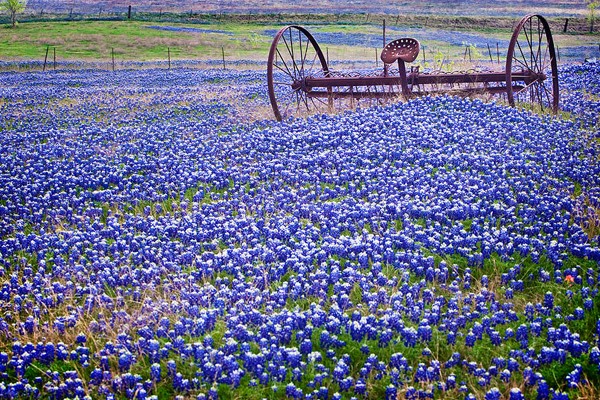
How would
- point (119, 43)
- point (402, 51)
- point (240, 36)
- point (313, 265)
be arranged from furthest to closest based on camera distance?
point (240, 36) < point (119, 43) < point (402, 51) < point (313, 265)

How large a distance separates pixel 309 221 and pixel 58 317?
3.13 metres

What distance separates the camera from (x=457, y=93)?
14.7 meters

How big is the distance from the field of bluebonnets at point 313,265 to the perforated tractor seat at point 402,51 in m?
1.94

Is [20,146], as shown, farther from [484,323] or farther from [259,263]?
[484,323]

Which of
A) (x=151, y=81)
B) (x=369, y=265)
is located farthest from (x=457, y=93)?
(x=151, y=81)

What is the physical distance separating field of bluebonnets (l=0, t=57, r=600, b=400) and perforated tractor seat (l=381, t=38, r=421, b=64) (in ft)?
6.36

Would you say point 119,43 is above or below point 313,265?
above

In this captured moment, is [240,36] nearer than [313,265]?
No

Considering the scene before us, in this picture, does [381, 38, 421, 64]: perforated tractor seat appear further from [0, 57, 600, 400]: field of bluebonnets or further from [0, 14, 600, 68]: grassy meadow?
[0, 14, 600, 68]: grassy meadow

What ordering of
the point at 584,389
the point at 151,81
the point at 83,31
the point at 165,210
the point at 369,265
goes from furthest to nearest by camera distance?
1. the point at 83,31
2. the point at 151,81
3. the point at 165,210
4. the point at 369,265
5. the point at 584,389

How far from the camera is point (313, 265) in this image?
5.93 metres

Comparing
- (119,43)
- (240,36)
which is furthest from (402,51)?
(240,36)

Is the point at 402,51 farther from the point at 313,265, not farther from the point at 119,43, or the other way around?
the point at 119,43

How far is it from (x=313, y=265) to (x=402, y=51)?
28.6ft
